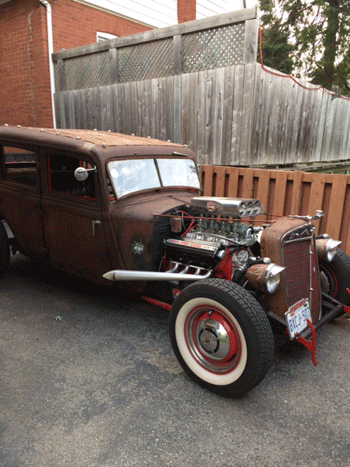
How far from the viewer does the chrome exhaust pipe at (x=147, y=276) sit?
2928 mm

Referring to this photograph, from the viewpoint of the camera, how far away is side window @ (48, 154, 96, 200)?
145 inches

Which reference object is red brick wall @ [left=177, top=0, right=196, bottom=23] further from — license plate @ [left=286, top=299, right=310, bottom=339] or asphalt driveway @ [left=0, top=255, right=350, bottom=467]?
license plate @ [left=286, top=299, right=310, bottom=339]

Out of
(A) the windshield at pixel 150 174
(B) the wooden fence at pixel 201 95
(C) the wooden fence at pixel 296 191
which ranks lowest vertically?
(C) the wooden fence at pixel 296 191

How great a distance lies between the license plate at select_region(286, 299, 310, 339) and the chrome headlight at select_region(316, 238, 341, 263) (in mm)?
600

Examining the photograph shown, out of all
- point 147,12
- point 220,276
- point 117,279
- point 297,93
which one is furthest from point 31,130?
point 147,12

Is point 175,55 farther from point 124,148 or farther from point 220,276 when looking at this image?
point 220,276

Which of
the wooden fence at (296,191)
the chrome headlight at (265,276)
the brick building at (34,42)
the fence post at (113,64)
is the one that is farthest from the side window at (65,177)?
the brick building at (34,42)

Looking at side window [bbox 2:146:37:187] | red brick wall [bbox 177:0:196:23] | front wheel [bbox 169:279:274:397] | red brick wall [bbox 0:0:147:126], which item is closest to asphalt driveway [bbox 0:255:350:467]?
front wheel [bbox 169:279:274:397]

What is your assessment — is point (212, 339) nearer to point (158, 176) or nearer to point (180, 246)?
point (180, 246)

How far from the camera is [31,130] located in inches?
152

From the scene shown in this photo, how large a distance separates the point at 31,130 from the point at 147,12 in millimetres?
8375

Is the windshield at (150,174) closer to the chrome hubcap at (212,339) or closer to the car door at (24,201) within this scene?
the car door at (24,201)

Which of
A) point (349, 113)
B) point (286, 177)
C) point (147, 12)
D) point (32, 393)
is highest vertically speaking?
point (147, 12)

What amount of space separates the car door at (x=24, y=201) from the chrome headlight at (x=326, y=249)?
2915 mm
